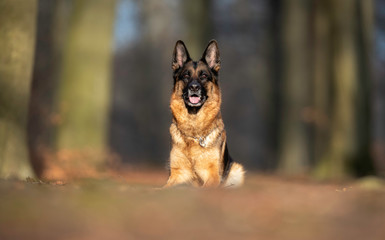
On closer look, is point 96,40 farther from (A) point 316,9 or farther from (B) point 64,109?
(A) point 316,9

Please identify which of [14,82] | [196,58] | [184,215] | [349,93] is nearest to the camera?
[184,215]

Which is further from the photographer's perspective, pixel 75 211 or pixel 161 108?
pixel 161 108

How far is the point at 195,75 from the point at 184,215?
250cm

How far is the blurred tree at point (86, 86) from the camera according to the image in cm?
1373

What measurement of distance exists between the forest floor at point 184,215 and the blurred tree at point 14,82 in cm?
354

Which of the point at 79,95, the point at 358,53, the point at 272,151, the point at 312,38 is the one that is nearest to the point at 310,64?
the point at 312,38

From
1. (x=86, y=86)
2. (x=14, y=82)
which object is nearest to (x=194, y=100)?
(x=14, y=82)

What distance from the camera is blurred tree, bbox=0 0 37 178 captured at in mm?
8578

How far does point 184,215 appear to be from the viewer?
184 inches

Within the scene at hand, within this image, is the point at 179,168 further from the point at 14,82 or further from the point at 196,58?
the point at 196,58

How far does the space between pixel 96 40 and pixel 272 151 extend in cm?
1037

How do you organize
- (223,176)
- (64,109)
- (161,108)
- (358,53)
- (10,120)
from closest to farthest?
(223,176) < (10,120) < (64,109) < (358,53) < (161,108)

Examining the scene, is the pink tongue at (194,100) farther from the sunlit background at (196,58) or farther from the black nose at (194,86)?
the sunlit background at (196,58)

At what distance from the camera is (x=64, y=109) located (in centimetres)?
1374
